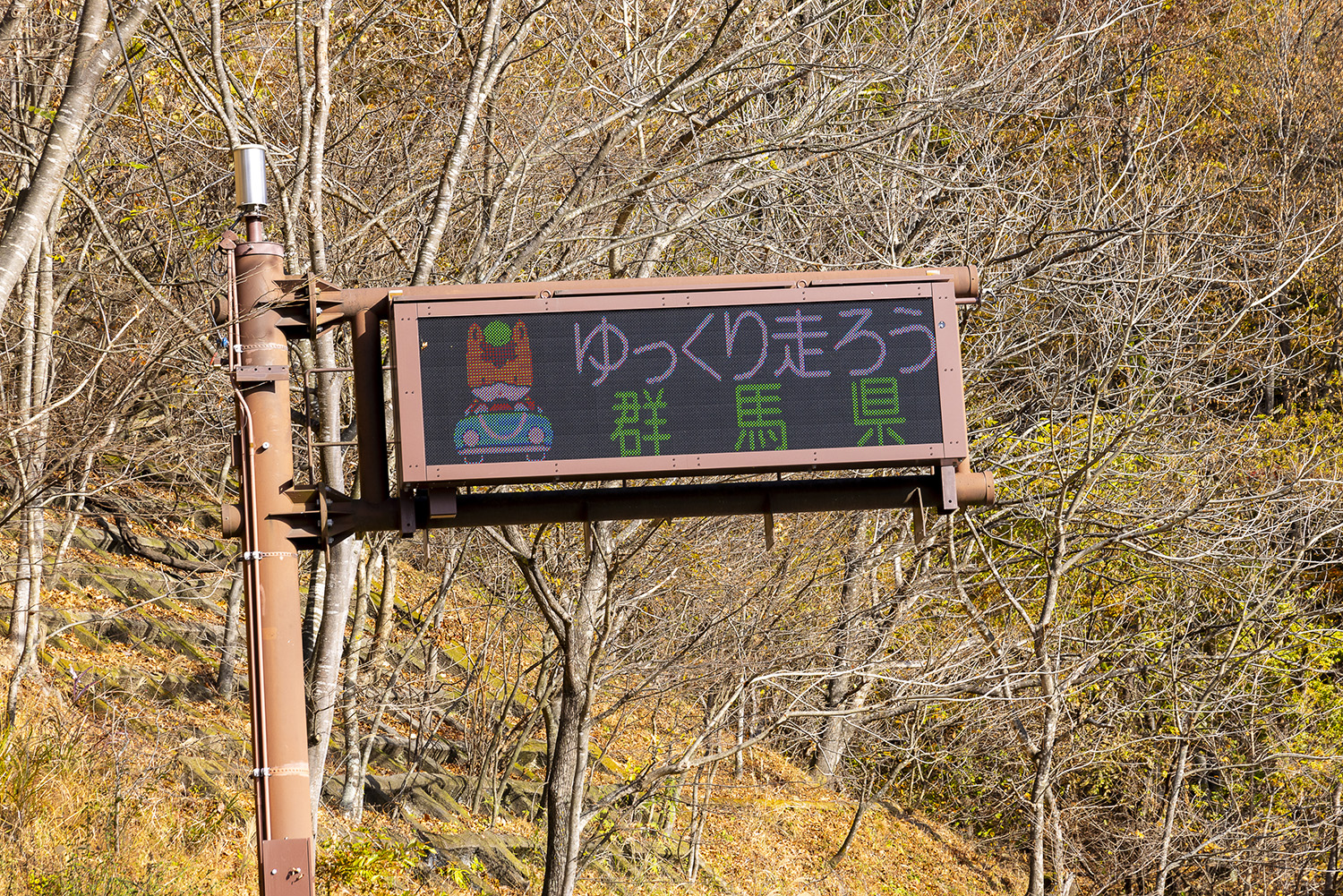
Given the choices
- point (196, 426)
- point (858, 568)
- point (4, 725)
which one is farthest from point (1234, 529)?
point (4, 725)

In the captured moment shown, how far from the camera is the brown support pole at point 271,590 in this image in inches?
180

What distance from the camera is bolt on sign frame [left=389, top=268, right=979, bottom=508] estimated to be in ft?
14.9

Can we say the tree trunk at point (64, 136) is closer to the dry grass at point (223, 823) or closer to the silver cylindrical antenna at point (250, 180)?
the silver cylindrical antenna at point (250, 180)

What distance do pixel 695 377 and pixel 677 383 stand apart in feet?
0.23

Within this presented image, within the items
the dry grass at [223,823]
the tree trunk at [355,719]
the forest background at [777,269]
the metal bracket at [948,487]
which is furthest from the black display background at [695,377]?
the tree trunk at [355,719]

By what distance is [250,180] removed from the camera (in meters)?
5.18

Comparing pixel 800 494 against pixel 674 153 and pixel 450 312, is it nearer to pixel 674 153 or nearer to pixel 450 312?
pixel 450 312

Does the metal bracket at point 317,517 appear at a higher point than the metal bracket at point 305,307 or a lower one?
lower

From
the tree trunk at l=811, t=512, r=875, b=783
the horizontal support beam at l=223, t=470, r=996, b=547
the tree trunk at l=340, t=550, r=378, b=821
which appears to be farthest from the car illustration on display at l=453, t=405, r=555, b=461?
the tree trunk at l=340, t=550, r=378, b=821

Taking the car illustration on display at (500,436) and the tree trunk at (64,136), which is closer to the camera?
the car illustration on display at (500,436)

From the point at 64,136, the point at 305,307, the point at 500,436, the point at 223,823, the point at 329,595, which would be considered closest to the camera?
the point at 500,436

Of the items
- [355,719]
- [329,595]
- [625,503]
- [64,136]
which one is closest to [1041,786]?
[355,719]

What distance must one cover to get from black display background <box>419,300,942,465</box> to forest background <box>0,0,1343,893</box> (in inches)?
78.8

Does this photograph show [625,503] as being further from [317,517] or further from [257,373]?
[257,373]
